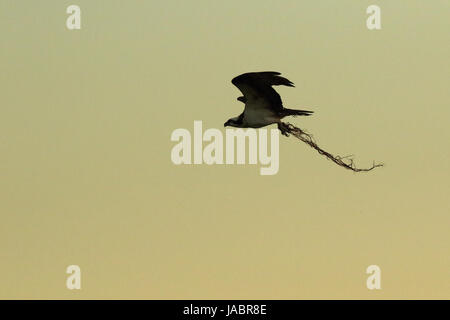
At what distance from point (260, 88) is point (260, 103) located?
361mm

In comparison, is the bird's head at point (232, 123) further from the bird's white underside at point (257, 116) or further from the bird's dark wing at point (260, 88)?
the bird's dark wing at point (260, 88)

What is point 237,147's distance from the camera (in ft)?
42.9

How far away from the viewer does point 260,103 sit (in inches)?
499

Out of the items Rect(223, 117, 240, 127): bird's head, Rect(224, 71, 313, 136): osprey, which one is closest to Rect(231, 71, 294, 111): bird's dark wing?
Rect(224, 71, 313, 136): osprey

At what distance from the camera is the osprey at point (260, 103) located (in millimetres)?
12055

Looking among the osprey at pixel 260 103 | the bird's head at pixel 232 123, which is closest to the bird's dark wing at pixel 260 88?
the osprey at pixel 260 103

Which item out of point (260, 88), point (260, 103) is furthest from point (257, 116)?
point (260, 88)

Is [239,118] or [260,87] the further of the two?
[239,118]

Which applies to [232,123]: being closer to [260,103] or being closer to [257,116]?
[257,116]

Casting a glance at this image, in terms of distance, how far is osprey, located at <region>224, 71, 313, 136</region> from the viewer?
12055 mm
